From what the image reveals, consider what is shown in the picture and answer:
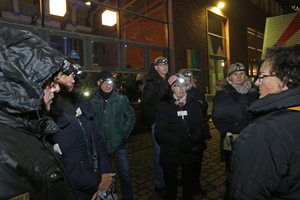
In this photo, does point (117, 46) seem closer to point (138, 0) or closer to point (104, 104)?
point (138, 0)

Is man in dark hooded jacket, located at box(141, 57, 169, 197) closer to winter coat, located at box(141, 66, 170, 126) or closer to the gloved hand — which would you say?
winter coat, located at box(141, 66, 170, 126)

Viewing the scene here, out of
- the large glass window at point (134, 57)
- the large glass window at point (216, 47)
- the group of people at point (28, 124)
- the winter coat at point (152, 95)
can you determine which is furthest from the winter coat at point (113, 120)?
the large glass window at point (216, 47)

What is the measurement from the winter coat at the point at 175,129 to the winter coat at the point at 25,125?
181 centimetres

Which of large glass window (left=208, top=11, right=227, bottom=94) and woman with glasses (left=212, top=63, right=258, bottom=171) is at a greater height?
large glass window (left=208, top=11, right=227, bottom=94)

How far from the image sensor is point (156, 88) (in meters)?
3.39

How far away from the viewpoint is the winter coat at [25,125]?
71 cm

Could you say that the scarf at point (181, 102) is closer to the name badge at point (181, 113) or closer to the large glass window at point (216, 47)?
the name badge at point (181, 113)

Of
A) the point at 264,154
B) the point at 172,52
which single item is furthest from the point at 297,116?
the point at 172,52

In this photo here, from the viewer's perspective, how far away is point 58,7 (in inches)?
229

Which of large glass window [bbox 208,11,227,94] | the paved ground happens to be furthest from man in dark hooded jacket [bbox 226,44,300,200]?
large glass window [bbox 208,11,227,94]

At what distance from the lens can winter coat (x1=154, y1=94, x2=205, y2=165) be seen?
2.61 meters

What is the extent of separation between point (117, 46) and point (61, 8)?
217cm

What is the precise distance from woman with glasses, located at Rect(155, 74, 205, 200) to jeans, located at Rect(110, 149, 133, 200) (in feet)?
1.95

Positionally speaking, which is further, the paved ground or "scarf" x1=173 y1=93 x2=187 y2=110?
the paved ground
